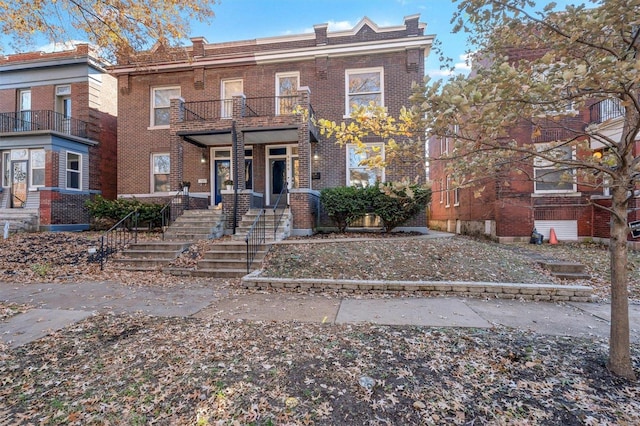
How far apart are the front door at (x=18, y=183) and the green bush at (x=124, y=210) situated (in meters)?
4.09

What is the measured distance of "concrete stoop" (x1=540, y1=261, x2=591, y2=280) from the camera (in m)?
6.56

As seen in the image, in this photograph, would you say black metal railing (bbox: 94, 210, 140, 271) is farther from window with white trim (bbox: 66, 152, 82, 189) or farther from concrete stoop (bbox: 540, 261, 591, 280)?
concrete stoop (bbox: 540, 261, 591, 280)

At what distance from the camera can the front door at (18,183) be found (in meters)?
14.0

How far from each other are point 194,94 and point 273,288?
35.7ft

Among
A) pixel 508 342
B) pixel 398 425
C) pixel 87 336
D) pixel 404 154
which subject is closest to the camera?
pixel 398 425

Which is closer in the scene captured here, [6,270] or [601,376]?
[601,376]

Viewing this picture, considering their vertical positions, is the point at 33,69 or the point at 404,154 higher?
the point at 33,69

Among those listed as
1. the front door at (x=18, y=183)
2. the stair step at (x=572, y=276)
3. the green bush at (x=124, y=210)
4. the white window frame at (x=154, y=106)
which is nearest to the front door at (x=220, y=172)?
the green bush at (x=124, y=210)

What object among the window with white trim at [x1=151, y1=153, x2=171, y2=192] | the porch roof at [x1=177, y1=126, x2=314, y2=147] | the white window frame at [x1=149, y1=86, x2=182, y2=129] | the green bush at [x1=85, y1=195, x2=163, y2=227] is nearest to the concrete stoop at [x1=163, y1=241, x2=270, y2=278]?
the porch roof at [x1=177, y1=126, x2=314, y2=147]

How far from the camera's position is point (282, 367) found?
295cm

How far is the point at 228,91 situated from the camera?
1346 centimetres

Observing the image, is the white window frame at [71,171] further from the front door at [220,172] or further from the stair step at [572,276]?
the stair step at [572,276]

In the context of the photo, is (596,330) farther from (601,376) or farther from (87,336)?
(87,336)

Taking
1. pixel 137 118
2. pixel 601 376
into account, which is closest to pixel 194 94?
pixel 137 118
